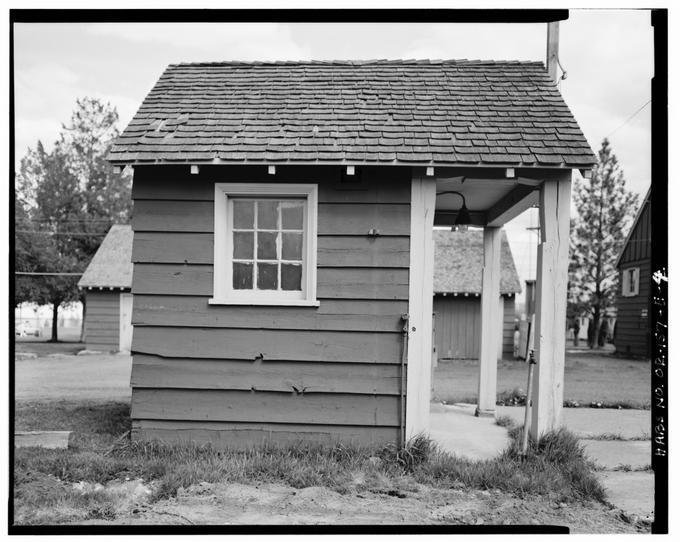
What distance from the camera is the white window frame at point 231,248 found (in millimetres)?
6070

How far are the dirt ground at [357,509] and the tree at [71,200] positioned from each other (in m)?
8.05

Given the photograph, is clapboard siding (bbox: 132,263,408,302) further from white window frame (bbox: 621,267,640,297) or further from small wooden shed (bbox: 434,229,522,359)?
white window frame (bbox: 621,267,640,297)

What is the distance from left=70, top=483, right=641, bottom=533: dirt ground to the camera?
4.58 metres

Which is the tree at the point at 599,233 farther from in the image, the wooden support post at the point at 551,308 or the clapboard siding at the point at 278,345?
the clapboard siding at the point at 278,345

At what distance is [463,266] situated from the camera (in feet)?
69.4

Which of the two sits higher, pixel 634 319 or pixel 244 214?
pixel 244 214

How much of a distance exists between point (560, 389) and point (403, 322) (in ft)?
5.32

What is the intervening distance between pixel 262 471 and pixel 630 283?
63.6 feet

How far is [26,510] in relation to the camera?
463 cm

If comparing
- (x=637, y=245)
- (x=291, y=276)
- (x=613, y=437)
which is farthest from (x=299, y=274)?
(x=637, y=245)

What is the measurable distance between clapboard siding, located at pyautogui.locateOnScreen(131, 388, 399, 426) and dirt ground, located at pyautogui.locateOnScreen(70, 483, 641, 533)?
0.95 metres

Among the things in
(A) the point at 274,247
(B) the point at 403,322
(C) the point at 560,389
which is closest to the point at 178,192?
(A) the point at 274,247

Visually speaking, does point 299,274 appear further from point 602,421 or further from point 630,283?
point 630,283

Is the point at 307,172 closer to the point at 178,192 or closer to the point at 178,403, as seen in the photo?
the point at 178,192
